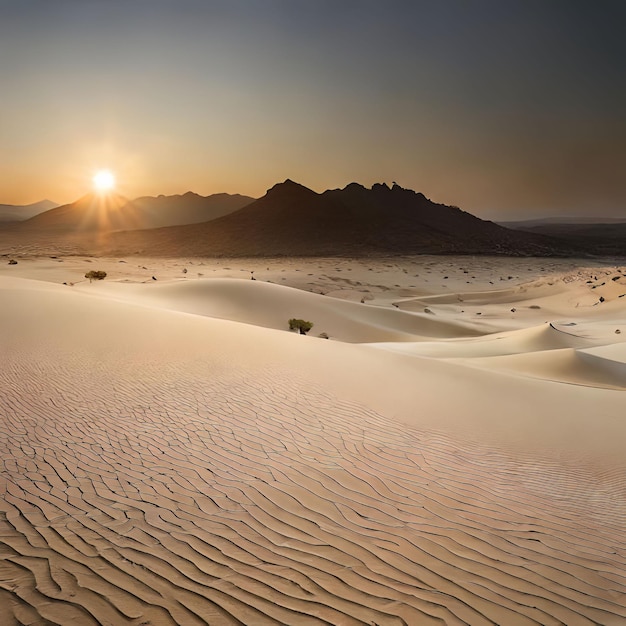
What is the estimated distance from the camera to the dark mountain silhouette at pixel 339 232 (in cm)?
7750

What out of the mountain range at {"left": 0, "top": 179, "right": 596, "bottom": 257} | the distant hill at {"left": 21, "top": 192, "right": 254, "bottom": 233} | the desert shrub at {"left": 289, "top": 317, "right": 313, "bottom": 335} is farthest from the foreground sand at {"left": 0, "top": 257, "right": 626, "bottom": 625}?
the distant hill at {"left": 21, "top": 192, "right": 254, "bottom": 233}

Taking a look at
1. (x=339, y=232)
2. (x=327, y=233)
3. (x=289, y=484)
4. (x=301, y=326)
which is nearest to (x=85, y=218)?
(x=327, y=233)

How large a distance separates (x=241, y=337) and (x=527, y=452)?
6803 millimetres

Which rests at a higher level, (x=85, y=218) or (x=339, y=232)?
(x=85, y=218)

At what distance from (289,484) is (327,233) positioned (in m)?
86.0

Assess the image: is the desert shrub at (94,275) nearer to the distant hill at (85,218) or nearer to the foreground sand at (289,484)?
the foreground sand at (289,484)

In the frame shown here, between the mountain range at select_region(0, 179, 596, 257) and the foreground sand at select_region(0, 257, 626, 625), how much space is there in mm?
63720

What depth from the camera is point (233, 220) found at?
101m

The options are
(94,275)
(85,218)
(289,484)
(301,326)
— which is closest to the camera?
(289,484)

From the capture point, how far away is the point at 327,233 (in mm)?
89188

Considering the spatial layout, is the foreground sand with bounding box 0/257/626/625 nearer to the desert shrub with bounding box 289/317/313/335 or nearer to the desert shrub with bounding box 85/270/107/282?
the desert shrub with bounding box 289/317/313/335

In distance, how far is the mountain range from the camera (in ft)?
252

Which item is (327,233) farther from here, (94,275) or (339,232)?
(94,275)

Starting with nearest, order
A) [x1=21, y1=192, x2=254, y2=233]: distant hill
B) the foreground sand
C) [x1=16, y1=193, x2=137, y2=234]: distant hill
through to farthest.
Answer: the foreground sand
[x1=16, y1=193, x2=137, y2=234]: distant hill
[x1=21, y1=192, x2=254, y2=233]: distant hill
